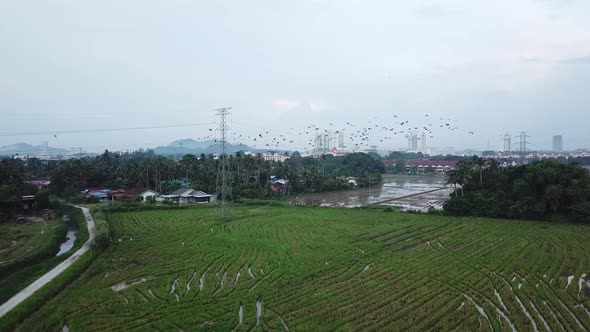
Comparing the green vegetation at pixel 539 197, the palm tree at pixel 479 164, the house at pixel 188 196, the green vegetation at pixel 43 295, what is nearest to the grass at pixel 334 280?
the green vegetation at pixel 43 295

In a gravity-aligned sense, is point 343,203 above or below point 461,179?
below

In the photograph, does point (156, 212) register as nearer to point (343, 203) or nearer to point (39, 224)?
point (39, 224)

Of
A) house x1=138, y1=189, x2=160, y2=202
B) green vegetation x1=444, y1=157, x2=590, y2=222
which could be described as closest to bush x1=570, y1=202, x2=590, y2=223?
green vegetation x1=444, y1=157, x2=590, y2=222

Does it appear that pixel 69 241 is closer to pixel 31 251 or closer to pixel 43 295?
pixel 31 251

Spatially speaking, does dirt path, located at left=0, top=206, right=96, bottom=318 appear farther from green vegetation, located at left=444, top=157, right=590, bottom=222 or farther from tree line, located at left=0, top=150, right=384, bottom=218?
green vegetation, located at left=444, top=157, right=590, bottom=222

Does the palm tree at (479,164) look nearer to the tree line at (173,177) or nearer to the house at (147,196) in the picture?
the tree line at (173,177)

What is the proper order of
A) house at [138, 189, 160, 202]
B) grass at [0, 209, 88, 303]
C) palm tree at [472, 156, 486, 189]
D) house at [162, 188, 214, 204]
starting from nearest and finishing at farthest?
grass at [0, 209, 88, 303]
palm tree at [472, 156, 486, 189]
house at [138, 189, 160, 202]
house at [162, 188, 214, 204]

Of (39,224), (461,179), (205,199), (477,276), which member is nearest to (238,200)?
(205,199)

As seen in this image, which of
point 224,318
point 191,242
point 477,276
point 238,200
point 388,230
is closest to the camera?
point 224,318
